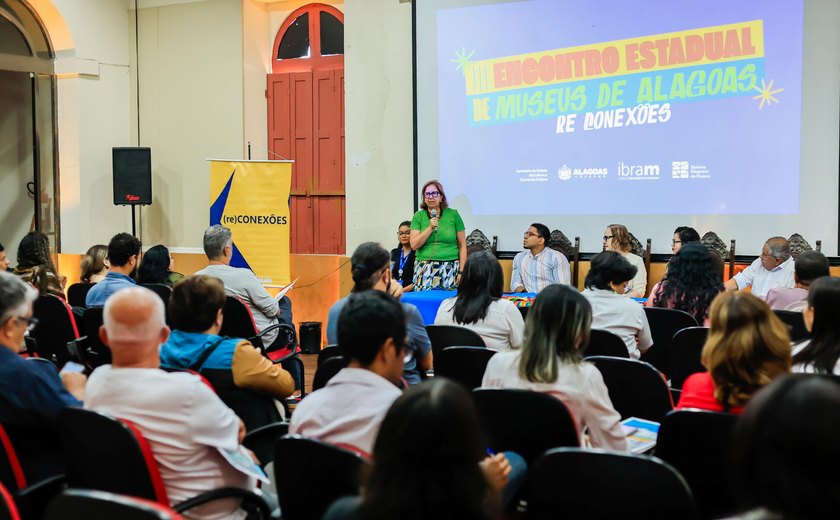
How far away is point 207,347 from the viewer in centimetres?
305

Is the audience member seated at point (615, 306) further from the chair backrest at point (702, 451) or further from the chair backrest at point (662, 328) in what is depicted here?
the chair backrest at point (702, 451)

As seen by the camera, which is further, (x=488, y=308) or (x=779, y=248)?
(x=779, y=248)

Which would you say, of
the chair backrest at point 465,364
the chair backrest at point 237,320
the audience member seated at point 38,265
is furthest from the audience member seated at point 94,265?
the chair backrest at point 465,364

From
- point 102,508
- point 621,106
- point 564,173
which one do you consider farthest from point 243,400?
point 621,106

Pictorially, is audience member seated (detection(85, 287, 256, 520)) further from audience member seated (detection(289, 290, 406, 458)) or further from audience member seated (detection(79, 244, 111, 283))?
audience member seated (detection(79, 244, 111, 283))

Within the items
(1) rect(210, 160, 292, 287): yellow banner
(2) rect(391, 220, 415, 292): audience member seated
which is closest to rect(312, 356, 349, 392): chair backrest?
(2) rect(391, 220, 415, 292): audience member seated

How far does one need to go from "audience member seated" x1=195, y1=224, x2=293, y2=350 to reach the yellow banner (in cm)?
261

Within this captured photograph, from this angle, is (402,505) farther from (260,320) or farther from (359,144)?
(359,144)

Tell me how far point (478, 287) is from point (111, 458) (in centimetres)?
220

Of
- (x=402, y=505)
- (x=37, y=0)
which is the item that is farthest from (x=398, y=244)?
(x=402, y=505)

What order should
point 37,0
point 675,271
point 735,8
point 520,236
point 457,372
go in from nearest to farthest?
point 457,372
point 675,271
point 735,8
point 520,236
point 37,0

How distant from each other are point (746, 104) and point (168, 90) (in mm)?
6511

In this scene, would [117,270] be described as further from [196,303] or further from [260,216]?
[260,216]

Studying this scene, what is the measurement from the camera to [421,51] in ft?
27.2
